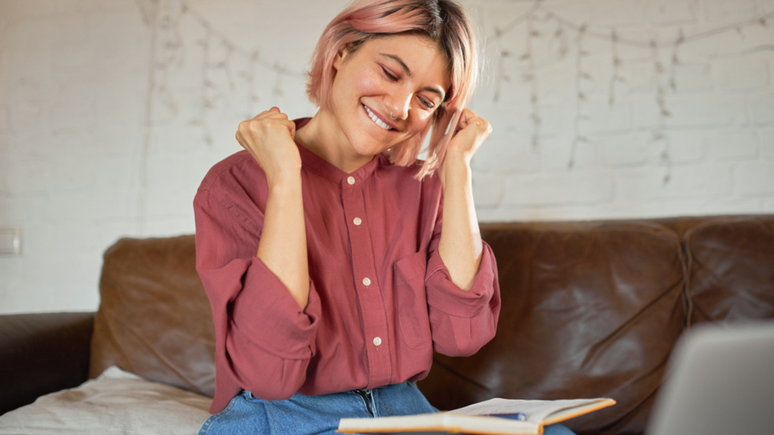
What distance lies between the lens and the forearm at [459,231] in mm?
1065

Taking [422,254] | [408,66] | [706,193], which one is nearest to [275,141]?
[408,66]

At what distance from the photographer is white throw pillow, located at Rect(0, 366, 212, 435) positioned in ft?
3.76

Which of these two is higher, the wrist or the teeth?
the teeth

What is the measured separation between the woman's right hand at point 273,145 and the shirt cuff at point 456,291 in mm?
342

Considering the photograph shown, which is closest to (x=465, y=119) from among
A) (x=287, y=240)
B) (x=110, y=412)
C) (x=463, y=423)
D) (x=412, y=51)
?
(x=412, y=51)

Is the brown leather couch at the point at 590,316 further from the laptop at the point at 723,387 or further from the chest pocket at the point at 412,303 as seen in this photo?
the laptop at the point at 723,387

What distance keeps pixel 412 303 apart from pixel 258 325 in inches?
13.1

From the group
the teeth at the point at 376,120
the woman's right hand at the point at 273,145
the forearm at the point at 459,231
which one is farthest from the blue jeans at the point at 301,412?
the teeth at the point at 376,120

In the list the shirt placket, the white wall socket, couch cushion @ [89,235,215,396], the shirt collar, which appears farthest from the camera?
the white wall socket

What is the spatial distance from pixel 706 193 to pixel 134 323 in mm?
1672

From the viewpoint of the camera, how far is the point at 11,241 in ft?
6.26

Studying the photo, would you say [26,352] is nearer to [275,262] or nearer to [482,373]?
[275,262]

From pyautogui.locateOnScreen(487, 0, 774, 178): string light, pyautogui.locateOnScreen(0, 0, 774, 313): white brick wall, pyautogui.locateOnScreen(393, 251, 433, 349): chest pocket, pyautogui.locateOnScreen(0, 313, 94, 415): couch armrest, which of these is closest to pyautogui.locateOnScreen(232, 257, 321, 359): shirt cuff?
pyautogui.locateOnScreen(393, 251, 433, 349): chest pocket

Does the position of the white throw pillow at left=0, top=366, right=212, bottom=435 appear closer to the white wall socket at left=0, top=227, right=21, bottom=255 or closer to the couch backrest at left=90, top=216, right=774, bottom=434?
the couch backrest at left=90, top=216, right=774, bottom=434
